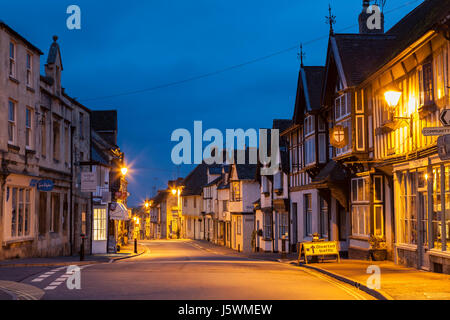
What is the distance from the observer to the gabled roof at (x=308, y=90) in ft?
107

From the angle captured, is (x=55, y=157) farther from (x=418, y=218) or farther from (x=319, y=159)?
(x=418, y=218)

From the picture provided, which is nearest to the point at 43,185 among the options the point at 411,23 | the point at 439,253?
the point at 439,253

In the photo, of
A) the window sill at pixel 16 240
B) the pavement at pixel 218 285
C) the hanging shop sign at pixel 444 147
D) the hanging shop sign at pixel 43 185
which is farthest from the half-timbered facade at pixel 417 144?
the window sill at pixel 16 240

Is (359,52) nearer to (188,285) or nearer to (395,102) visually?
(395,102)

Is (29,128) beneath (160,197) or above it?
above

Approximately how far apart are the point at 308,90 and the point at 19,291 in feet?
73.7

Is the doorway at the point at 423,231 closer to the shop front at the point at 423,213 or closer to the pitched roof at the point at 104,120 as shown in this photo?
the shop front at the point at 423,213

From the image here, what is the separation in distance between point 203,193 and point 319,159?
47.4 meters

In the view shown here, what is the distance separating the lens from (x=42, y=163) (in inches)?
1133

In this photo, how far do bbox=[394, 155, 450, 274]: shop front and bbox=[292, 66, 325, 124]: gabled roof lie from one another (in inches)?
457

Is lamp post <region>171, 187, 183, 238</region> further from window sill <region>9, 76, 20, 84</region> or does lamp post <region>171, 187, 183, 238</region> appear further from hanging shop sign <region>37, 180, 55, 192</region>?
window sill <region>9, 76, 20, 84</region>

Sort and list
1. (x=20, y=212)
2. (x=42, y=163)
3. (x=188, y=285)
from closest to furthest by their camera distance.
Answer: (x=188, y=285) < (x=20, y=212) < (x=42, y=163)

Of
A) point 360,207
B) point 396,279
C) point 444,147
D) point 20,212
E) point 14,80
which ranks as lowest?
point 396,279

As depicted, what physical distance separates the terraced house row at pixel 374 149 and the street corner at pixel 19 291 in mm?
10516
